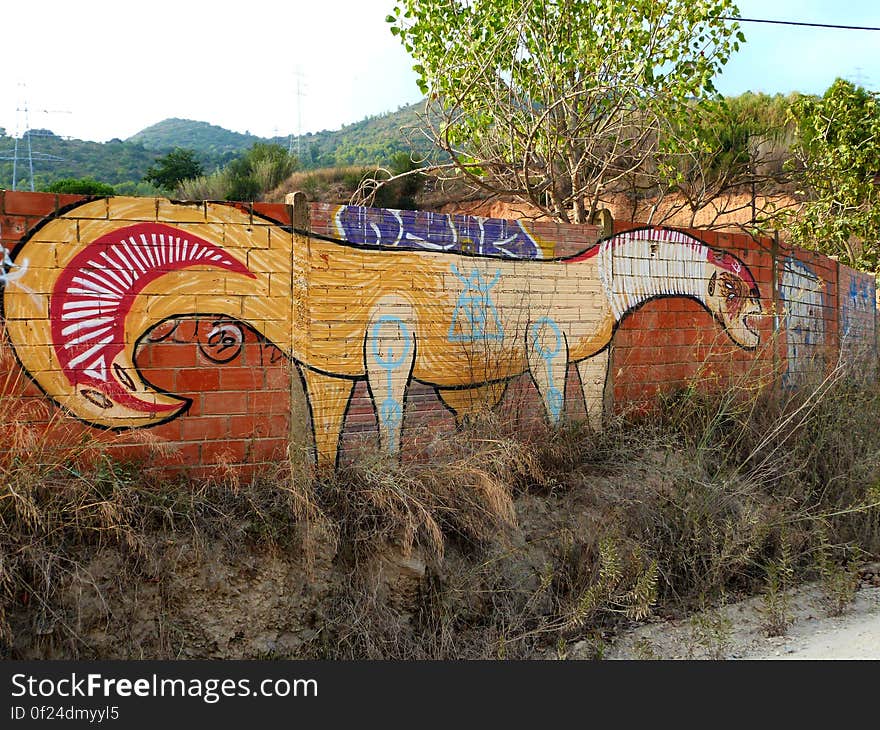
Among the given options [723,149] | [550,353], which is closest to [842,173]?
[723,149]

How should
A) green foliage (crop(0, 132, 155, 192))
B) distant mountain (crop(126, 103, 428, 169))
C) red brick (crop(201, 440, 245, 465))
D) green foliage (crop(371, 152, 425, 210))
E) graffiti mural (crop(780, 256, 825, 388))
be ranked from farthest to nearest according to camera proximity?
Answer: distant mountain (crop(126, 103, 428, 169)) < green foliage (crop(0, 132, 155, 192)) < green foliage (crop(371, 152, 425, 210)) < graffiti mural (crop(780, 256, 825, 388)) < red brick (crop(201, 440, 245, 465))

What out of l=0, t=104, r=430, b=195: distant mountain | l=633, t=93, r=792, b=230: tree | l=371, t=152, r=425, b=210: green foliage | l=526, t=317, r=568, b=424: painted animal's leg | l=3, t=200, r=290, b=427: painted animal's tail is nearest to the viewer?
l=3, t=200, r=290, b=427: painted animal's tail

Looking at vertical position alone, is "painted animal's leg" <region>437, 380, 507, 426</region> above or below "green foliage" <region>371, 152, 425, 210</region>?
below

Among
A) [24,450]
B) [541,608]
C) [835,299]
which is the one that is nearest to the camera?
[24,450]

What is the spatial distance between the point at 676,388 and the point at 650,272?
0.97m

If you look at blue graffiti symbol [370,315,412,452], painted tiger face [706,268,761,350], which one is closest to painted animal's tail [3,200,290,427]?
blue graffiti symbol [370,315,412,452]

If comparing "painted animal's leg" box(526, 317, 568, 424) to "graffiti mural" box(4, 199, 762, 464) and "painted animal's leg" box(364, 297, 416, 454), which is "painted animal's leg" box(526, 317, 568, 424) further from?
"painted animal's leg" box(364, 297, 416, 454)

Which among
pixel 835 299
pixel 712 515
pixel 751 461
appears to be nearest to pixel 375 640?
pixel 712 515

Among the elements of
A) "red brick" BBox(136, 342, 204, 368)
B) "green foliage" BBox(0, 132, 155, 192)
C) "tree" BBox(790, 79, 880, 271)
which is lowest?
"red brick" BBox(136, 342, 204, 368)

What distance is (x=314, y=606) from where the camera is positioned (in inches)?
148

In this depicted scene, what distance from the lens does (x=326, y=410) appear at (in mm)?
4340

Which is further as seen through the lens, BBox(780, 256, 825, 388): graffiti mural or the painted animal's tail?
BBox(780, 256, 825, 388): graffiti mural

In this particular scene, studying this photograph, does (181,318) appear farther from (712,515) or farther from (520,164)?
(520,164)

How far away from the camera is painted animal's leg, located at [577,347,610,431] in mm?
5488
